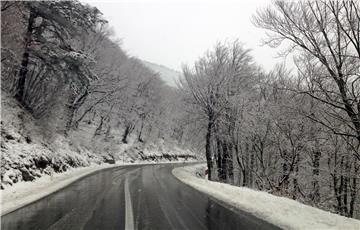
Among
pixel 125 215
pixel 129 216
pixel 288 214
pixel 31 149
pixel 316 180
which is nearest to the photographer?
pixel 129 216

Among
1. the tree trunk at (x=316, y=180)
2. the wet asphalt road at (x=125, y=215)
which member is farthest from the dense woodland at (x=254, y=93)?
the wet asphalt road at (x=125, y=215)

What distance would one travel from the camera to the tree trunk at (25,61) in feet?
75.8

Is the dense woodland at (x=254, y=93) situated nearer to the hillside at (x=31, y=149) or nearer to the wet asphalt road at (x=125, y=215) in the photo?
the hillside at (x=31, y=149)

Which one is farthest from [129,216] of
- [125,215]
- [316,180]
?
[316,180]

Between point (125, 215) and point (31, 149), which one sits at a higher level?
point (31, 149)

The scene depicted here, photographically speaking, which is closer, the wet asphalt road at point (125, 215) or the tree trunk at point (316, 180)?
the wet asphalt road at point (125, 215)

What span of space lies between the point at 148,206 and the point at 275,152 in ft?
55.5

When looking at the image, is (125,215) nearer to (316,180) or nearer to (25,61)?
(316,180)

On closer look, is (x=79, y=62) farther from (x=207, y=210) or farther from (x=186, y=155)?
(x=186, y=155)

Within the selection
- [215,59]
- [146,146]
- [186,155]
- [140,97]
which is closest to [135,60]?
[140,97]

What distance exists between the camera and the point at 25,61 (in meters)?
23.7

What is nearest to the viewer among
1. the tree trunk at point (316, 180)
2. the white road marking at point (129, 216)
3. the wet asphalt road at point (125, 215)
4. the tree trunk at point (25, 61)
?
the white road marking at point (129, 216)

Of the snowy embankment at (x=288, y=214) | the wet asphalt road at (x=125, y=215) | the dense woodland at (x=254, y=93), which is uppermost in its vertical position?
the dense woodland at (x=254, y=93)

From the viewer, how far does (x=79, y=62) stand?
2438 cm
